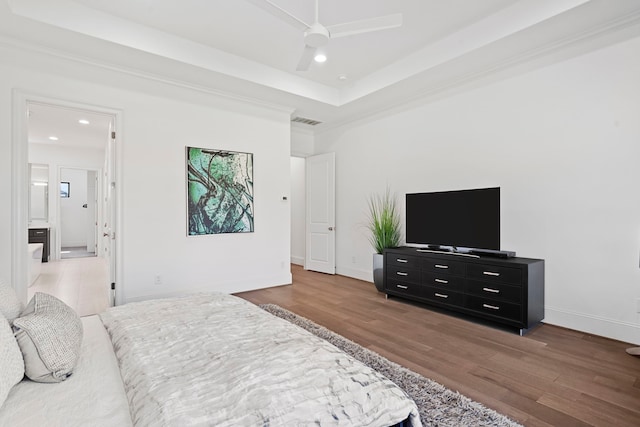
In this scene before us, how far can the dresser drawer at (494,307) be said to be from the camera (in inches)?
123

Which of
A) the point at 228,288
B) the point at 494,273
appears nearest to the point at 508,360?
the point at 494,273

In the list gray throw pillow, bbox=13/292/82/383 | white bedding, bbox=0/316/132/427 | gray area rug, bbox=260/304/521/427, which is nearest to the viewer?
white bedding, bbox=0/316/132/427

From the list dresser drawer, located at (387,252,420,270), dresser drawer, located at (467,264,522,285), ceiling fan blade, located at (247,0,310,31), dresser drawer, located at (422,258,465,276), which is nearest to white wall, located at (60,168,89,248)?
dresser drawer, located at (387,252,420,270)

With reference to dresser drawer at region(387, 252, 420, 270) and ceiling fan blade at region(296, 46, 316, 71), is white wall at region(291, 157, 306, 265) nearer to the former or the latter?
dresser drawer at region(387, 252, 420, 270)

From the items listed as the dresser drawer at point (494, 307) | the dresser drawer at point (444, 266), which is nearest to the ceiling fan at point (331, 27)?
the dresser drawer at point (444, 266)

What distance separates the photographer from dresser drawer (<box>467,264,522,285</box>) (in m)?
3.13

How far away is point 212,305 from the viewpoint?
2227mm

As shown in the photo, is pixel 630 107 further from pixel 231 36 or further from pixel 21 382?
pixel 21 382

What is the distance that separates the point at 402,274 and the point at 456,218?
98 centimetres

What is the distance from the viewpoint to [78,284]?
5.22 metres

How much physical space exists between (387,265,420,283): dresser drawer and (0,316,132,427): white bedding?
333 centimetres

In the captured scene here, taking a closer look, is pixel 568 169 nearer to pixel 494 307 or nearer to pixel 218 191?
pixel 494 307

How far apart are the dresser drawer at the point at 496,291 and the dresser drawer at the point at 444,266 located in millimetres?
165

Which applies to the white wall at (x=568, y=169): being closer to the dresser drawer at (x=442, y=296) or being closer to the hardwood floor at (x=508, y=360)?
the hardwood floor at (x=508, y=360)
